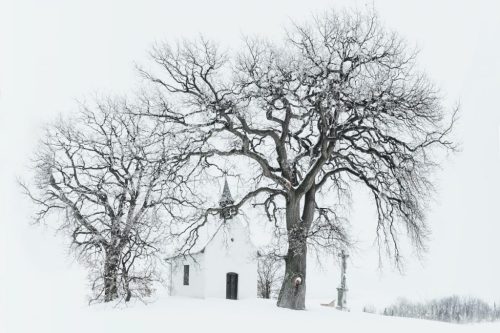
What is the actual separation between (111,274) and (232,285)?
10.2 meters

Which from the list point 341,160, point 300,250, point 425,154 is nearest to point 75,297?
point 300,250

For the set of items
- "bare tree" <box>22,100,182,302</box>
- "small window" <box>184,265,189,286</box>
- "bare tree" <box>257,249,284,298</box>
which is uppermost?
"bare tree" <box>22,100,182,302</box>

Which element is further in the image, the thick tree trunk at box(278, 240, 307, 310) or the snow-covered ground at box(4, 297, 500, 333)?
the thick tree trunk at box(278, 240, 307, 310)

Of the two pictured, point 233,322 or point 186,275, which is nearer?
point 233,322

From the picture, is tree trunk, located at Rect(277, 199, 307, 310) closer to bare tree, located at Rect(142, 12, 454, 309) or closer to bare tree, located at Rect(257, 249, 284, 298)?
bare tree, located at Rect(142, 12, 454, 309)

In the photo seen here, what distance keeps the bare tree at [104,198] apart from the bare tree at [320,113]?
2781mm

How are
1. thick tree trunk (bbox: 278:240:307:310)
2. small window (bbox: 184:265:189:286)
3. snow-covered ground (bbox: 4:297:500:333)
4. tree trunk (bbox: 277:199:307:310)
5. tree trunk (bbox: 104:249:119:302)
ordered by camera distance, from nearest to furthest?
snow-covered ground (bbox: 4:297:500:333) < tree trunk (bbox: 277:199:307:310) < thick tree trunk (bbox: 278:240:307:310) < tree trunk (bbox: 104:249:119:302) < small window (bbox: 184:265:189:286)

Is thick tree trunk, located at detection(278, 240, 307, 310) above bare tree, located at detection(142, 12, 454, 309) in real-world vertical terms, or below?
below

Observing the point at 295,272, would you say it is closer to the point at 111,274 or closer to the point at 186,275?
the point at 111,274

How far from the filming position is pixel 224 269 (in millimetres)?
33375

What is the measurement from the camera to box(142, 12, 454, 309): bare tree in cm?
2062

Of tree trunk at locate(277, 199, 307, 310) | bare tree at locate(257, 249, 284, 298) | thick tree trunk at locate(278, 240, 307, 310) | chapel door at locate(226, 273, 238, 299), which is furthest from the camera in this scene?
bare tree at locate(257, 249, 284, 298)

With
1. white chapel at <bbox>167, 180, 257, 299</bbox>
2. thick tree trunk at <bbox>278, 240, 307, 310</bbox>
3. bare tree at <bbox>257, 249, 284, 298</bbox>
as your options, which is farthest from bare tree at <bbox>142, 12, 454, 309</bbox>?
bare tree at <bbox>257, 249, 284, 298</bbox>

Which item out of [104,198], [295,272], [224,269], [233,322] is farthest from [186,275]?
[233,322]
